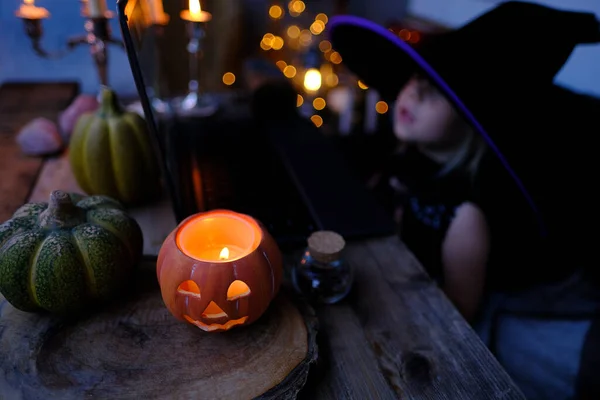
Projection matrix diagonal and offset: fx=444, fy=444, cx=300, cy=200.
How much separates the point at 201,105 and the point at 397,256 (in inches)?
31.6

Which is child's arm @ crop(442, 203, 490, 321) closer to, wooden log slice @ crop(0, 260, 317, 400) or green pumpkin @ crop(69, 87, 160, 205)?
wooden log slice @ crop(0, 260, 317, 400)

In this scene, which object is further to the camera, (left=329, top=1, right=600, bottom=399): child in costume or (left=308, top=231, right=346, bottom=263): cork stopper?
(left=329, top=1, right=600, bottom=399): child in costume

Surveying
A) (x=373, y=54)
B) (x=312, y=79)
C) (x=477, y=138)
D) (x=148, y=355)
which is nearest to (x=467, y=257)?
(x=477, y=138)

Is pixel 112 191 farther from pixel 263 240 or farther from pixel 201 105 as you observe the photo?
pixel 201 105

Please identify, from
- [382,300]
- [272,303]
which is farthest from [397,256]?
[272,303]

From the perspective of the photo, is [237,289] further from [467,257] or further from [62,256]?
[467,257]

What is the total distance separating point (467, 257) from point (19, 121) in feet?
3.78

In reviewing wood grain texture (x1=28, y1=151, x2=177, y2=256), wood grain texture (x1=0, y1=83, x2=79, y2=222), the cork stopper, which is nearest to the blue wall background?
wood grain texture (x1=0, y1=83, x2=79, y2=222)

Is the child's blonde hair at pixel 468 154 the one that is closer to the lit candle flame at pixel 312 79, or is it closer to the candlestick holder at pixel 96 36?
the candlestick holder at pixel 96 36

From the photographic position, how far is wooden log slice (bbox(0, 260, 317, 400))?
47 centimetres

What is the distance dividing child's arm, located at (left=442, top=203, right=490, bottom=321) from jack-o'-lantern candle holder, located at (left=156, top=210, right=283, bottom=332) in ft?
1.63

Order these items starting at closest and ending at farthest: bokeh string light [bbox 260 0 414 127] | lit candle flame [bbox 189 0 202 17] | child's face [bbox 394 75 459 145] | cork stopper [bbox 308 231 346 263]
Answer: cork stopper [bbox 308 231 346 263]
child's face [bbox 394 75 459 145]
lit candle flame [bbox 189 0 202 17]
bokeh string light [bbox 260 0 414 127]

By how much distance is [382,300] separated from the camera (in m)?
0.65

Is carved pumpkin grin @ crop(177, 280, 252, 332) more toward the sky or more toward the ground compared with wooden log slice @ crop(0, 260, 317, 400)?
→ more toward the sky
